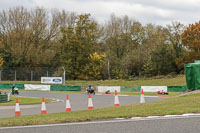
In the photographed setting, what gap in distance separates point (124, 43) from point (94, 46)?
7.25 metres

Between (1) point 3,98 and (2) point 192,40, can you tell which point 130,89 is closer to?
(1) point 3,98

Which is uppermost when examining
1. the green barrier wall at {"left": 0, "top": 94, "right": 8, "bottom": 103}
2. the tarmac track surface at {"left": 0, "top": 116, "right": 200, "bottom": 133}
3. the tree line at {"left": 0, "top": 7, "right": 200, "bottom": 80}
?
the tree line at {"left": 0, "top": 7, "right": 200, "bottom": 80}


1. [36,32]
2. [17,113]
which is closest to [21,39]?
[36,32]

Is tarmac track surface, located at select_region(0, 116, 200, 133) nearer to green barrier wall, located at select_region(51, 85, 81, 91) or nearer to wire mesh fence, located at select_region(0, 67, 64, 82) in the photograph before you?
green barrier wall, located at select_region(51, 85, 81, 91)

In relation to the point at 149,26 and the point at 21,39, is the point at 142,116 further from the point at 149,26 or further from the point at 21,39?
the point at 149,26

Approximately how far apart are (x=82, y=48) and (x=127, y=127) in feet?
194

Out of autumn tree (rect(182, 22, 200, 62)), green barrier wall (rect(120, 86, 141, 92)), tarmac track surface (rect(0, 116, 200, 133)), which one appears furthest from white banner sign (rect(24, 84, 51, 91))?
tarmac track surface (rect(0, 116, 200, 133))

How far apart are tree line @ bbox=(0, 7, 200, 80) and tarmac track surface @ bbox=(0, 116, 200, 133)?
175 feet

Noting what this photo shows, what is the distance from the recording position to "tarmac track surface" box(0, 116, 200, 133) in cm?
685

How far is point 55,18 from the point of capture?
70438 millimetres

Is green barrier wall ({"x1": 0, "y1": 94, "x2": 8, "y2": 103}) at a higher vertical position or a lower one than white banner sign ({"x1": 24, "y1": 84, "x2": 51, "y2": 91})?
higher

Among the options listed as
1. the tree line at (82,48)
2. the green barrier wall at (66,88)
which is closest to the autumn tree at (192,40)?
the tree line at (82,48)

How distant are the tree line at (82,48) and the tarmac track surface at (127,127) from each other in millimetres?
53385

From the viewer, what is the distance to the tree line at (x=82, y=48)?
61.7 meters
